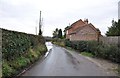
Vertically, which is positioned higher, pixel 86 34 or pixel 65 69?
pixel 86 34

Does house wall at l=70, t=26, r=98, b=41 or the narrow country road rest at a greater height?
house wall at l=70, t=26, r=98, b=41

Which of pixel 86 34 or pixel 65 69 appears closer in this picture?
pixel 65 69

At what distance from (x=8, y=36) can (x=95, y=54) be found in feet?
50.1

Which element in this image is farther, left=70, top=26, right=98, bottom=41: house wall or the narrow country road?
left=70, top=26, right=98, bottom=41: house wall

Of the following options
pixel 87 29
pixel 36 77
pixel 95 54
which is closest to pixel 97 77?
pixel 36 77

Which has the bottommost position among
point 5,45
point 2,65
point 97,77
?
point 97,77

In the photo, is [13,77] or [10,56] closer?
[13,77]

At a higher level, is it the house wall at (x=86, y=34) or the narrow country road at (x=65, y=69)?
the house wall at (x=86, y=34)

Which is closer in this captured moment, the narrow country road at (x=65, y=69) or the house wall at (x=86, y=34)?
the narrow country road at (x=65, y=69)

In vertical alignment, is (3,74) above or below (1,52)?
below

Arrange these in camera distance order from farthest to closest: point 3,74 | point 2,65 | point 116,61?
point 116,61
point 2,65
point 3,74

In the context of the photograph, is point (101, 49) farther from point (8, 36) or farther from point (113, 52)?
point (8, 36)

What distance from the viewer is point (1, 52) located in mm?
10539

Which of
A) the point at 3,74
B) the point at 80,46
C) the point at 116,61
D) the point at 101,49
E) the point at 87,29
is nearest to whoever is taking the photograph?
the point at 3,74
